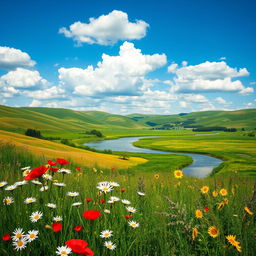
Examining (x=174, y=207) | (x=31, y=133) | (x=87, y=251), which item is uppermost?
(x=87, y=251)

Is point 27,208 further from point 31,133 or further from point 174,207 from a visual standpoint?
point 31,133

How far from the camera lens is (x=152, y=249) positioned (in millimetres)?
2730

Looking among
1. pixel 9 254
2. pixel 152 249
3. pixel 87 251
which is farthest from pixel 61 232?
pixel 152 249

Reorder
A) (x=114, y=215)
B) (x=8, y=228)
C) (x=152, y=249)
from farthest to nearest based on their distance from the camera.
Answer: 1. (x=114, y=215)
2. (x=152, y=249)
3. (x=8, y=228)

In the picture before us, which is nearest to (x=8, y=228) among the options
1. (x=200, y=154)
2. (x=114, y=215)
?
(x=114, y=215)

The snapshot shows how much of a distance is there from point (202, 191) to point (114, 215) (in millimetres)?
1512

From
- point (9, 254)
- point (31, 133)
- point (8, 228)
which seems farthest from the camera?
point (31, 133)

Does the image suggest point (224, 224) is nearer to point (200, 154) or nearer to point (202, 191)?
point (202, 191)

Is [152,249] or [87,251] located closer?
[87,251]

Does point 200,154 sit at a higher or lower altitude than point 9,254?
lower

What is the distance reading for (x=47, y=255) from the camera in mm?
2203

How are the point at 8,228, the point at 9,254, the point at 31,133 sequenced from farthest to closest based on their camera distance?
the point at 31,133 → the point at 8,228 → the point at 9,254

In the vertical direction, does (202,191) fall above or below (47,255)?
above

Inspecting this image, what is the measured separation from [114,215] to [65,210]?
715 millimetres
